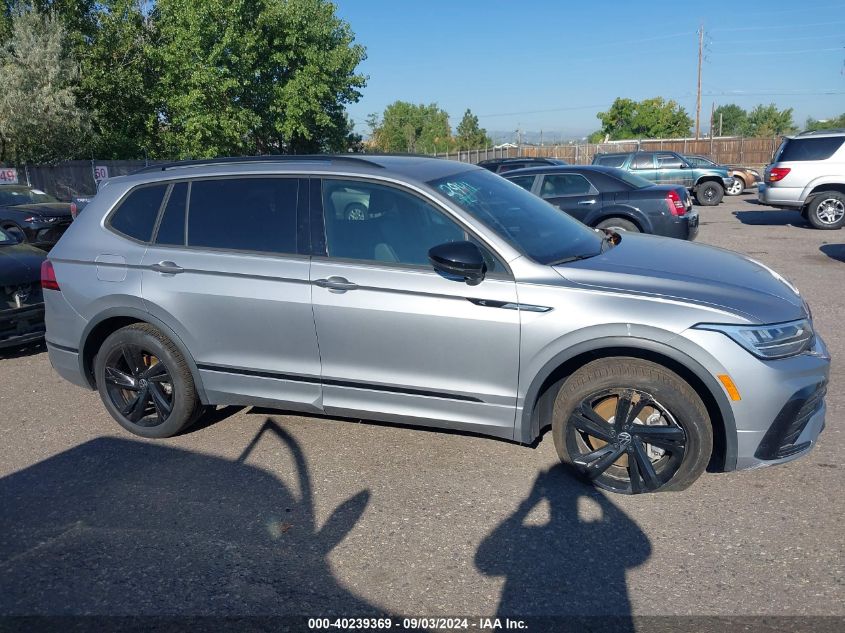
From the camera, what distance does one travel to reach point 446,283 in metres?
3.87

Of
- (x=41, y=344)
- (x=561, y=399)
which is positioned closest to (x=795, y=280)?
(x=561, y=399)

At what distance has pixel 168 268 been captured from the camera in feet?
14.9

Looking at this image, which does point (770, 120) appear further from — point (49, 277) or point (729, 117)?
point (49, 277)

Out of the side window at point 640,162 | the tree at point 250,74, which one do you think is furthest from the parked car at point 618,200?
the tree at point 250,74

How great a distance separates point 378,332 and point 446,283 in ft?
1.59

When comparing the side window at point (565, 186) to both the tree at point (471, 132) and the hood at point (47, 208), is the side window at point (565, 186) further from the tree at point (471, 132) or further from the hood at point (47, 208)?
the tree at point (471, 132)

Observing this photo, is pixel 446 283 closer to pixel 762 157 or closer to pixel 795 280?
pixel 795 280

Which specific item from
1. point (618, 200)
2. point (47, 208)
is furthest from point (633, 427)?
point (47, 208)

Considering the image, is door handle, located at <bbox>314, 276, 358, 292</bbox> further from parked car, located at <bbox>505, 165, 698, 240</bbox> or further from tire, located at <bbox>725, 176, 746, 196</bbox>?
tire, located at <bbox>725, 176, 746, 196</bbox>

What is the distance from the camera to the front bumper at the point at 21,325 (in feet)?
21.9

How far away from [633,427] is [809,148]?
44.0ft

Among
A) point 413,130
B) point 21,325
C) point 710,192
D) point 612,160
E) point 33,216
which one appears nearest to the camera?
point 21,325

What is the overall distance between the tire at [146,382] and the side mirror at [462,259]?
6.49 ft

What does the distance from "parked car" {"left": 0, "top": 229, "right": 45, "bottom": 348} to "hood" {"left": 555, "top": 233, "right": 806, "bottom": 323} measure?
5455 mm
